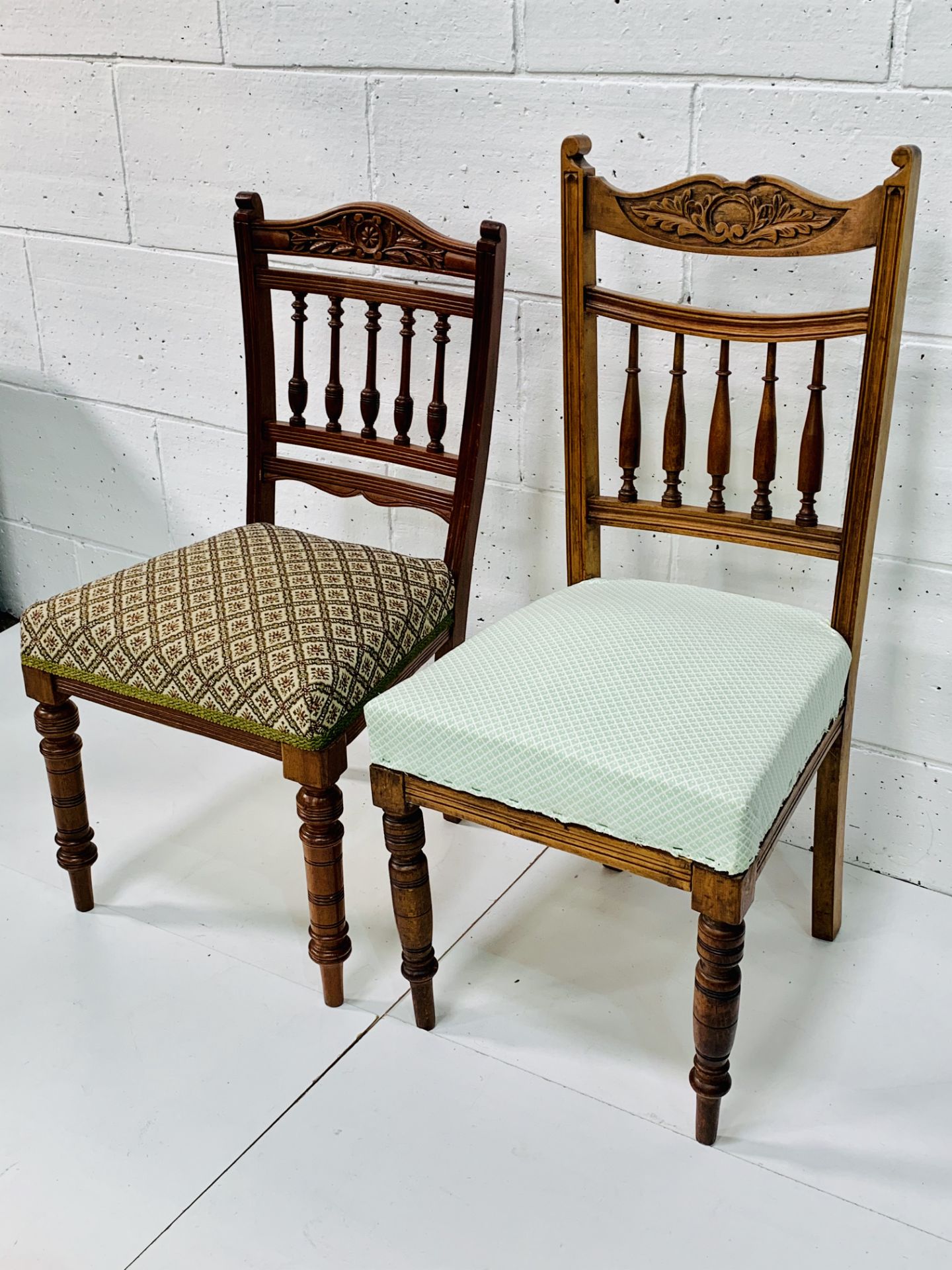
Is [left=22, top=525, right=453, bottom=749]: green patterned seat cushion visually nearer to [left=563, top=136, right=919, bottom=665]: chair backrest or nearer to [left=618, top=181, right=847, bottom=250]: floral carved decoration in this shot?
[left=563, top=136, right=919, bottom=665]: chair backrest

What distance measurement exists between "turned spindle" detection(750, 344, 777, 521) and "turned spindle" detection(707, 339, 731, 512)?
0.04 meters

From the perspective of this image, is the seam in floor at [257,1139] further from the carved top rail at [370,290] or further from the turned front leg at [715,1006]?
the carved top rail at [370,290]

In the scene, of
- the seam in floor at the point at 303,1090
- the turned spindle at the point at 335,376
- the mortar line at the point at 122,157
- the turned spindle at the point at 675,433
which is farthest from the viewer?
the mortar line at the point at 122,157

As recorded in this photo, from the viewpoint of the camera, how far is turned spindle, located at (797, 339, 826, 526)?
1460 mm

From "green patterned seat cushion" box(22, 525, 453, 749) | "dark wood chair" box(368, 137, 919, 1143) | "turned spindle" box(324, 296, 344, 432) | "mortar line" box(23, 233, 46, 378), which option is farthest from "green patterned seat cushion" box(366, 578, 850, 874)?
"mortar line" box(23, 233, 46, 378)

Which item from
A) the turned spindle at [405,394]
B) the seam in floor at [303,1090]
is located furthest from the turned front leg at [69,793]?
the turned spindle at [405,394]

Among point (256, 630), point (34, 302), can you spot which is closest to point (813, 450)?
point (256, 630)

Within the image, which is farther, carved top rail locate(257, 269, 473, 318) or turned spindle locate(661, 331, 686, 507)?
carved top rail locate(257, 269, 473, 318)

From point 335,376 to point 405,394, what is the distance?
130 mm

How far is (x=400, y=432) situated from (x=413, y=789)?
0.61 meters

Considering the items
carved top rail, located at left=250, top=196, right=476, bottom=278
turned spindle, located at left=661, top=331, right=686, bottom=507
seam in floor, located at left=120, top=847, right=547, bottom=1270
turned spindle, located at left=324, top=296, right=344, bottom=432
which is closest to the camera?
seam in floor, located at left=120, top=847, right=547, bottom=1270

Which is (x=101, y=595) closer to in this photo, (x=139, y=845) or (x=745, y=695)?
(x=139, y=845)

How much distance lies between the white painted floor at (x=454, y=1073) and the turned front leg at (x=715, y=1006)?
11cm

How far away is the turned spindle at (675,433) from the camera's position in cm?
156
